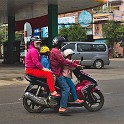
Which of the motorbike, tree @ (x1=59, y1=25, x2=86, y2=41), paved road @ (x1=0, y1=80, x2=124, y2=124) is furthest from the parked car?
tree @ (x1=59, y1=25, x2=86, y2=41)

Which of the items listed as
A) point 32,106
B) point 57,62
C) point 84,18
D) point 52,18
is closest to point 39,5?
point 52,18

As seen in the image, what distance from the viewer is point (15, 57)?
3197 centimetres

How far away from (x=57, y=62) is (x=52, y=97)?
0.80 m

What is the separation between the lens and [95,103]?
858cm

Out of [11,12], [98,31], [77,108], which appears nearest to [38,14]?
[11,12]

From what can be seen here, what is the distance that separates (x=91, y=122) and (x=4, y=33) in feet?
230

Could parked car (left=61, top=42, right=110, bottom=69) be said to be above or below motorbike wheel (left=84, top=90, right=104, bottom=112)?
above

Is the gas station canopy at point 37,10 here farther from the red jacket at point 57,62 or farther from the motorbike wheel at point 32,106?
the motorbike wheel at point 32,106

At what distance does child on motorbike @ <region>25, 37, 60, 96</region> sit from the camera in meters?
7.88

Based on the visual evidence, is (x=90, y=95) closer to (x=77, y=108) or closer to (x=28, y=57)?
(x=77, y=108)

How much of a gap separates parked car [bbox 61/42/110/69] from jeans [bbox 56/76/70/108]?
1691 cm

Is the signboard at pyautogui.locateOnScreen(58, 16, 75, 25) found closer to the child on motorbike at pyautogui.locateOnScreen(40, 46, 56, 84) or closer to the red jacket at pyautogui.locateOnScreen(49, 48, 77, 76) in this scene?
the child on motorbike at pyautogui.locateOnScreen(40, 46, 56, 84)

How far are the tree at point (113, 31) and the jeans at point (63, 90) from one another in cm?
4745

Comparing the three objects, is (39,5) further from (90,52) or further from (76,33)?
(76,33)
